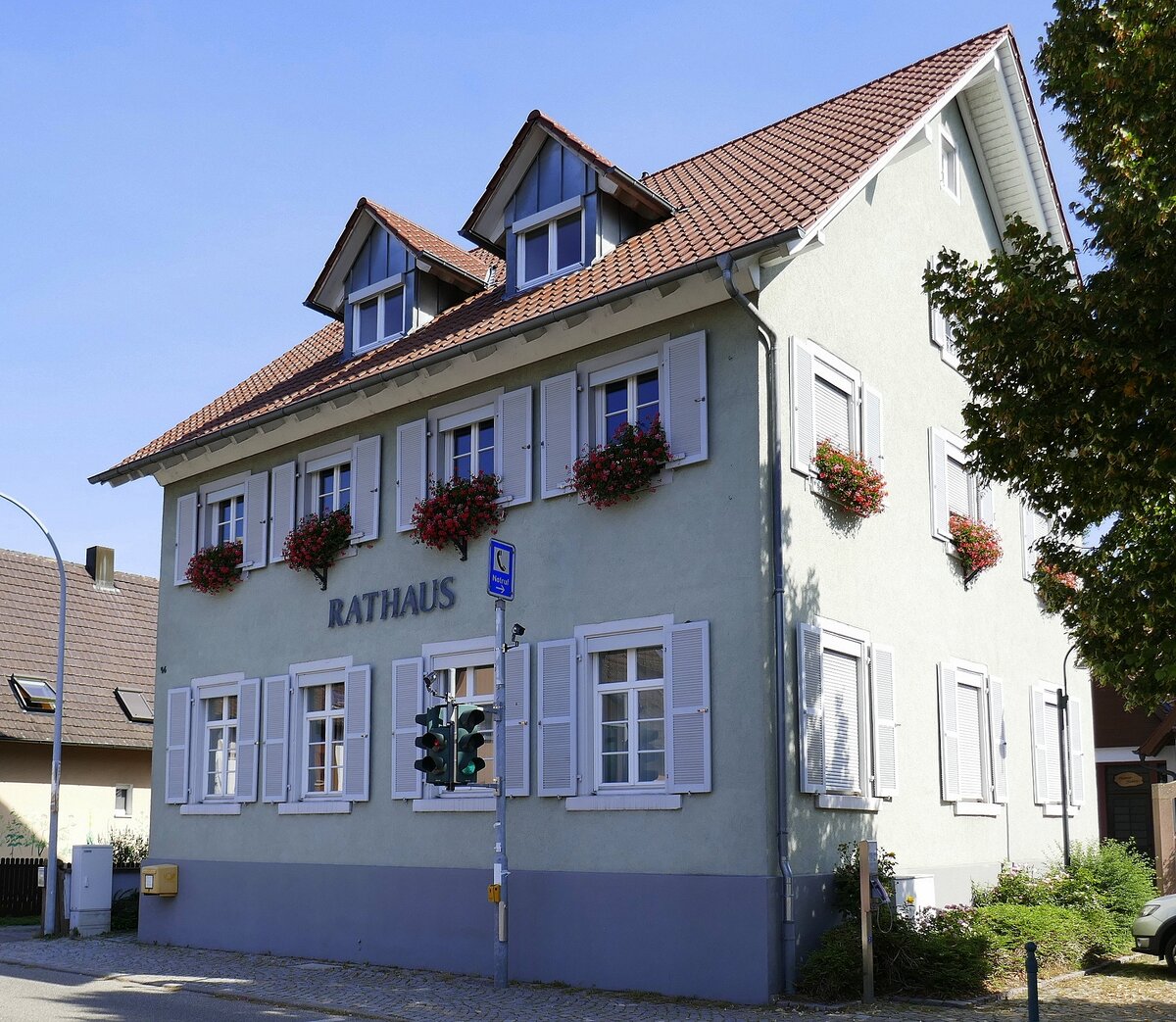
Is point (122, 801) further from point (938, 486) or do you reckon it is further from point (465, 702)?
point (938, 486)

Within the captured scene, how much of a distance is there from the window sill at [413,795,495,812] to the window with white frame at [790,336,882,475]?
505 cm

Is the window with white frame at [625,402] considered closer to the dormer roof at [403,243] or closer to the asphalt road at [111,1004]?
the dormer roof at [403,243]

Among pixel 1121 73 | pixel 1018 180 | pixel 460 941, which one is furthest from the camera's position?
pixel 1018 180

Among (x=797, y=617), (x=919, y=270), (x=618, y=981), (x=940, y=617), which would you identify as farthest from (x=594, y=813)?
(x=919, y=270)

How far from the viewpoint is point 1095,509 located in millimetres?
12250

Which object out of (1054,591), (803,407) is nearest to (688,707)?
(803,407)

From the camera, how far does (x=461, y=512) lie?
53.7ft

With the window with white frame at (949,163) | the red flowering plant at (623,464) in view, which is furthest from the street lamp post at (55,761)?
the window with white frame at (949,163)

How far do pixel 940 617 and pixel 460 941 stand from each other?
681 cm

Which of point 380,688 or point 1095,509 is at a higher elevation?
point 1095,509

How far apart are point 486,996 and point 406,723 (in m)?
3.91

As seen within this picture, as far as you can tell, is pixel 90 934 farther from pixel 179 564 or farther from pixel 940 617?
pixel 940 617

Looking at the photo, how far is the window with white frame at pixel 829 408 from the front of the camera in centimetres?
1474

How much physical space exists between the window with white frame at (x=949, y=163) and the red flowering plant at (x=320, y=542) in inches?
352
